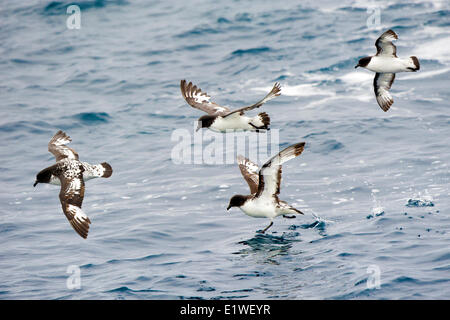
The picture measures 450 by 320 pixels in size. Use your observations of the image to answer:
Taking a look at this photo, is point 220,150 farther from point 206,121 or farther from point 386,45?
point 386,45

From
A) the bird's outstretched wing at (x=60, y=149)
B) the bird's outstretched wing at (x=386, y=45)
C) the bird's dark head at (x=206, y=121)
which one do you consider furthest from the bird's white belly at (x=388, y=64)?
the bird's outstretched wing at (x=60, y=149)

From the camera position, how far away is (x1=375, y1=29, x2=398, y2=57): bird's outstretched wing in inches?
490

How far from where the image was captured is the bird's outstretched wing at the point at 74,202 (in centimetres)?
1029

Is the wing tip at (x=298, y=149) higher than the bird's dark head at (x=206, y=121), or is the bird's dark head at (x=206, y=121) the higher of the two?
the bird's dark head at (x=206, y=121)

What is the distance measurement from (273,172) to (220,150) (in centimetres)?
688

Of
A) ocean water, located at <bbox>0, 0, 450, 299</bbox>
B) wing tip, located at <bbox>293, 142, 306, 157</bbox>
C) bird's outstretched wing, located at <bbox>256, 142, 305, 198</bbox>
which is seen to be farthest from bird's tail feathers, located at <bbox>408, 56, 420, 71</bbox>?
wing tip, located at <bbox>293, 142, 306, 157</bbox>

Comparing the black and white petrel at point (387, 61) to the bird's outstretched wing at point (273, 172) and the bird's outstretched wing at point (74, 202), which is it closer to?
the bird's outstretched wing at point (273, 172)

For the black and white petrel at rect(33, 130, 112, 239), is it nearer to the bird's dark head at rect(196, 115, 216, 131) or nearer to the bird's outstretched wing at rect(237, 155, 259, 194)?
the bird's dark head at rect(196, 115, 216, 131)

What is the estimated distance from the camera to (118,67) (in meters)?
23.4

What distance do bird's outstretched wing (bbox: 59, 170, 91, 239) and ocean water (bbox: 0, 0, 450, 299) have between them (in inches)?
42.4

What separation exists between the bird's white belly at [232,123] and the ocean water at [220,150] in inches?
77.8
